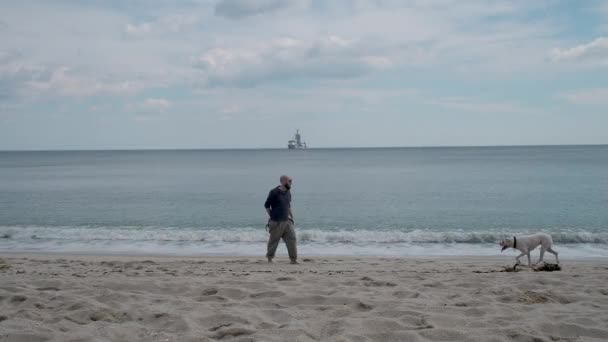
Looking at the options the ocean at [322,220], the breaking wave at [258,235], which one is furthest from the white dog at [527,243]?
the breaking wave at [258,235]

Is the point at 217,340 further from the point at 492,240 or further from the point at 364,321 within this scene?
the point at 492,240

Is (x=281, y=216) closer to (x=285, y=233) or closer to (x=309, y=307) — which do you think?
(x=285, y=233)

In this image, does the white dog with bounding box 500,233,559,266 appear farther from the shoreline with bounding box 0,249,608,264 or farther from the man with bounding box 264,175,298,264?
the man with bounding box 264,175,298,264

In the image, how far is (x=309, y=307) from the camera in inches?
231

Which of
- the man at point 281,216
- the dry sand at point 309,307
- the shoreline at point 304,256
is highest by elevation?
the man at point 281,216

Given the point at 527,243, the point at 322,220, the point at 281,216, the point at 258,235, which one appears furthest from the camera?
the point at 322,220

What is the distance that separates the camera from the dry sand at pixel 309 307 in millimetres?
4781

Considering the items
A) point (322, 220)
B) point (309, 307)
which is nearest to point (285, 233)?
point (309, 307)

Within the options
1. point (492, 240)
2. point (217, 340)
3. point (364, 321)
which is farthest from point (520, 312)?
point (492, 240)

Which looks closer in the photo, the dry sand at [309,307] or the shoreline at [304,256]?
the dry sand at [309,307]

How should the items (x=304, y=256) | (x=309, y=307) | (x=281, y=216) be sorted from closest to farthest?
(x=309, y=307) → (x=281, y=216) → (x=304, y=256)

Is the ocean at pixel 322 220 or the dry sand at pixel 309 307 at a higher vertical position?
the dry sand at pixel 309 307

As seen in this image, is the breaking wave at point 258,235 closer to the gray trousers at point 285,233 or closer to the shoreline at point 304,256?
the shoreline at point 304,256

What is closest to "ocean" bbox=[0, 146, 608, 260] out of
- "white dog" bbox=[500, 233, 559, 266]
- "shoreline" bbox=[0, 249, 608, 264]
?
"shoreline" bbox=[0, 249, 608, 264]
